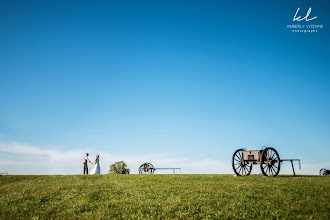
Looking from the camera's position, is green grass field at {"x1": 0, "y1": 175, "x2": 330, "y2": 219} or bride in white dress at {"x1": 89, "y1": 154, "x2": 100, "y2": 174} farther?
bride in white dress at {"x1": 89, "y1": 154, "x2": 100, "y2": 174}

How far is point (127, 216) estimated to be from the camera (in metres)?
8.01

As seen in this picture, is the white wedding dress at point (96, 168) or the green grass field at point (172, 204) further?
the white wedding dress at point (96, 168)

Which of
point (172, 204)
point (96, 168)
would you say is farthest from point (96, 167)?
point (172, 204)

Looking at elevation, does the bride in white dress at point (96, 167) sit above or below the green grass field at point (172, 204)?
above

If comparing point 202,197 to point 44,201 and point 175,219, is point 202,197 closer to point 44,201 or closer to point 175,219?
point 175,219

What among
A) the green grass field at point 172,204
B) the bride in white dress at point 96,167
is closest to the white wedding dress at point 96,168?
the bride in white dress at point 96,167

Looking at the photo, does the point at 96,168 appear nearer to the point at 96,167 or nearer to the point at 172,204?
the point at 96,167

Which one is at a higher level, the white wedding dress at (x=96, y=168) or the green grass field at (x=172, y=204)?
the white wedding dress at (x=96, y=168)

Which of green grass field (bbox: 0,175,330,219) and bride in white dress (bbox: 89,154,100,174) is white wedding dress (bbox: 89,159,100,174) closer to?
bride in white dress (bbox: 89,154,100,174)

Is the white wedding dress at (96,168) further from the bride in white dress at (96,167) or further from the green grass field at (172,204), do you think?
the green grass field at (172,204)

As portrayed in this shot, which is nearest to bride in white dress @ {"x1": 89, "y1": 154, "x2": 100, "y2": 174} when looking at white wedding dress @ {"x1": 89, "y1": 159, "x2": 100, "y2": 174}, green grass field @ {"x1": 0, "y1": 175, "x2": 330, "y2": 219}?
white wedding dress @ {"x1": 89, "y1": 159, "x2": 100, "y2": 174}

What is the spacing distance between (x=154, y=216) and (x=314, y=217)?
4812 millimetres

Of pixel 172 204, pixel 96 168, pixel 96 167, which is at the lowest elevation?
pixel 172 204

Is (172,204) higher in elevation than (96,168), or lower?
lower
